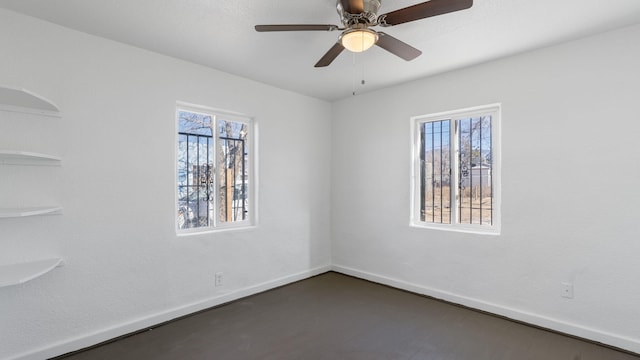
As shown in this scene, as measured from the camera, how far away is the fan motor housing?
1.89 metres

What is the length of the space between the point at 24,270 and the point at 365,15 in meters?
2.78

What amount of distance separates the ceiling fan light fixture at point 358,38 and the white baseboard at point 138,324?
2751 millimetres

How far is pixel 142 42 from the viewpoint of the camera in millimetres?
2627

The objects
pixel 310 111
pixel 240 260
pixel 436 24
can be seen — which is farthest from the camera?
pixel 310 111

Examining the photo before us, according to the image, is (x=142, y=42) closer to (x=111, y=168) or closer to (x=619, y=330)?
(x=111, y=168)

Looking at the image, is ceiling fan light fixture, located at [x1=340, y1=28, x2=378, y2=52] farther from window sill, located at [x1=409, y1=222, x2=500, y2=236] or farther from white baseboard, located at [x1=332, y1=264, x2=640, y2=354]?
white baseboard, located at [x1=332, y1=264, x2=640, y2=354]

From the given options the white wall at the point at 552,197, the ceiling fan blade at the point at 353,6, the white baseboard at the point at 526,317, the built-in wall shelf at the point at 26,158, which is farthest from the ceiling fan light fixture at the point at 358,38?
the white baseboard at the point at 526,317

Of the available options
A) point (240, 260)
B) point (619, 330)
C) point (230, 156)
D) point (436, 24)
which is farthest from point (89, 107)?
point (619, 330)

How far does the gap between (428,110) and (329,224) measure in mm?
2079

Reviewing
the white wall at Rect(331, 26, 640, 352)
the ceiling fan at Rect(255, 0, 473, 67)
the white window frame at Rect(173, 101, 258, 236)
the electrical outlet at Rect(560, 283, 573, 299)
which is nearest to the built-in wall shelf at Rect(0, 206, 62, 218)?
the white window frame at Rect(173, 101, 258, 236)

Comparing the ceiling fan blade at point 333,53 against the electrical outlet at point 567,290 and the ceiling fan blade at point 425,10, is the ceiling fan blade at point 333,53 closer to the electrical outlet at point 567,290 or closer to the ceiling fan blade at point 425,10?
the ceiling fan blade at point 425,10

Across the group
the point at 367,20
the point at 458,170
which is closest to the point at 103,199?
the point at 367,20

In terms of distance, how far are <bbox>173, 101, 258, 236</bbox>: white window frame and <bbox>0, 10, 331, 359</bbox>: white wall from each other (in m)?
0.07

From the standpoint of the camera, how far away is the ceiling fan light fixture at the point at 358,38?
1901mm
